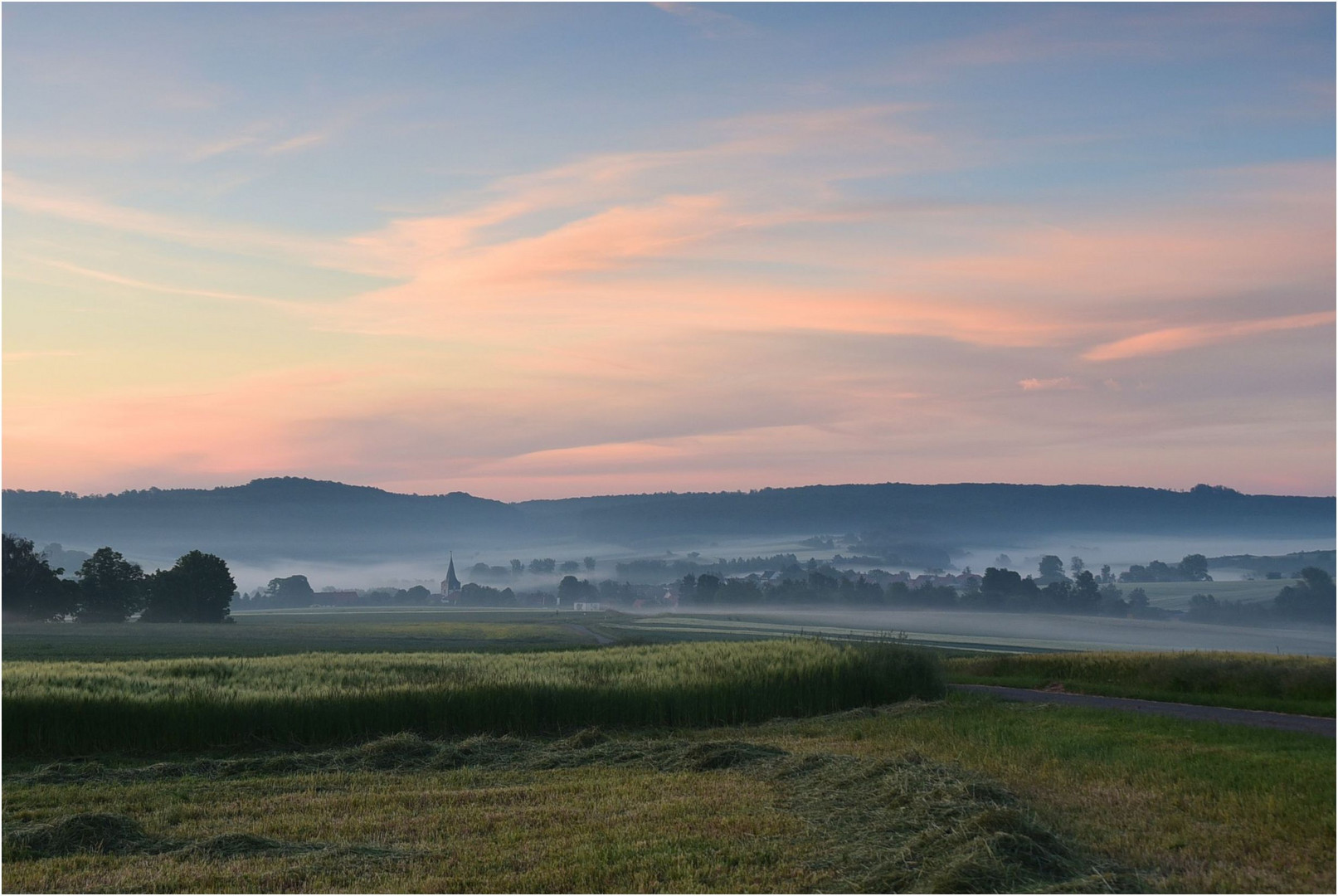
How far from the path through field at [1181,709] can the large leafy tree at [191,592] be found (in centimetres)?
7935

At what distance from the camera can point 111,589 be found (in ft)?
→ 292

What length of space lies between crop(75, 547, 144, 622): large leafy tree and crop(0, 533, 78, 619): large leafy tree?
128cm

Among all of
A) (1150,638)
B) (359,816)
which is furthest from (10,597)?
(1150,638)

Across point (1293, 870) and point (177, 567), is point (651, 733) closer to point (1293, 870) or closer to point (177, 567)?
point (1293, 870)

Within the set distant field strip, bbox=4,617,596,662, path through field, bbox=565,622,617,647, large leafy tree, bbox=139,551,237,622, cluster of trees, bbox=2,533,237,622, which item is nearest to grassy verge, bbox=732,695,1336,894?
distant field strip, bbox=4,617,596,662

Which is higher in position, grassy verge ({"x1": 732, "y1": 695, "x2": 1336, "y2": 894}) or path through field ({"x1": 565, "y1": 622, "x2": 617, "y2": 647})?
grassy verge ({"x1": 732, "y1": 695, "x2": 1336, "y2": 894})

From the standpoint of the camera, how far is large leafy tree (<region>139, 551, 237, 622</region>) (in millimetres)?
92188

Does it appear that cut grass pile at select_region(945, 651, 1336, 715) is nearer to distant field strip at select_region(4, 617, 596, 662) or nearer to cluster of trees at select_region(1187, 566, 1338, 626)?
distant field strip at select_region(4, 617, 596, 662)

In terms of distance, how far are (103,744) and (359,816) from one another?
10408mm

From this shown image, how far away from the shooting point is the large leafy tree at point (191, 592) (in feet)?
302

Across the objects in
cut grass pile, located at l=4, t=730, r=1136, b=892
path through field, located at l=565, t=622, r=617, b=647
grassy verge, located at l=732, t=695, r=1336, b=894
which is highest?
cut grass pile, located at l=4, t=730, r=1136, b=892

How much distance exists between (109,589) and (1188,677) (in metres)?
84.1

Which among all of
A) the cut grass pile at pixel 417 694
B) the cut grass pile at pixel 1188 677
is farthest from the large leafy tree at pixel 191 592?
the cut grass pile at pixel 1188 677

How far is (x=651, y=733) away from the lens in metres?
22.4
